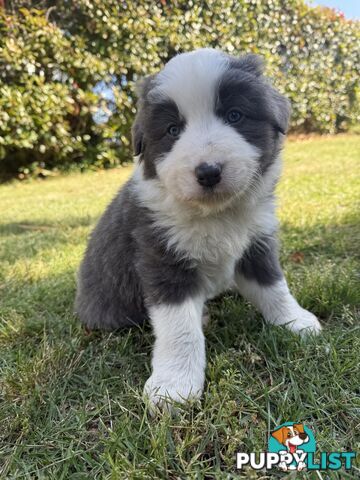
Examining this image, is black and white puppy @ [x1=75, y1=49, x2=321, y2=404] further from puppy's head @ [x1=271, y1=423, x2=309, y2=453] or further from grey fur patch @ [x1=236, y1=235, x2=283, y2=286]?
puppy's head @ [x1=271, y1=423, x2=309, y2=453]

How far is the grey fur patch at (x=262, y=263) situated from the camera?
246cm

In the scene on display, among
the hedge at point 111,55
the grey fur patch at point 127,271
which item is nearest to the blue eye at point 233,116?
the grey fur patch at point 127,271

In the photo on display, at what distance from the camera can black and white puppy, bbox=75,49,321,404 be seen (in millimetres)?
1908

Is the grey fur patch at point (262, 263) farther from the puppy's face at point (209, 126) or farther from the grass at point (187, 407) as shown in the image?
the puppy's face at point (209, 126)

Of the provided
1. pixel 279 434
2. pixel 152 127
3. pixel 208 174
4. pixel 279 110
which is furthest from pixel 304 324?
pixel 152 127

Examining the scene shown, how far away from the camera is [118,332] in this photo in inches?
101

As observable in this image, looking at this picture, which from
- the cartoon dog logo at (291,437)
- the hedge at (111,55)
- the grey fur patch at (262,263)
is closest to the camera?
the cartoon dog logo at (291,437)

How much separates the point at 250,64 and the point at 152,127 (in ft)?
2.11

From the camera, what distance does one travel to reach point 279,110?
2184 mm

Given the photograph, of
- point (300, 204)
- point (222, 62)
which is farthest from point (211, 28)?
point (222, 62)

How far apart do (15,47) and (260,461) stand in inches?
386

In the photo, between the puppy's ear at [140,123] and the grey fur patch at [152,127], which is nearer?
the grey fur patch at [152,127]

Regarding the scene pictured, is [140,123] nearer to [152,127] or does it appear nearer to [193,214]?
[152,127]

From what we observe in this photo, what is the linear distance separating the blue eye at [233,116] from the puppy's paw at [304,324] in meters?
1.10
